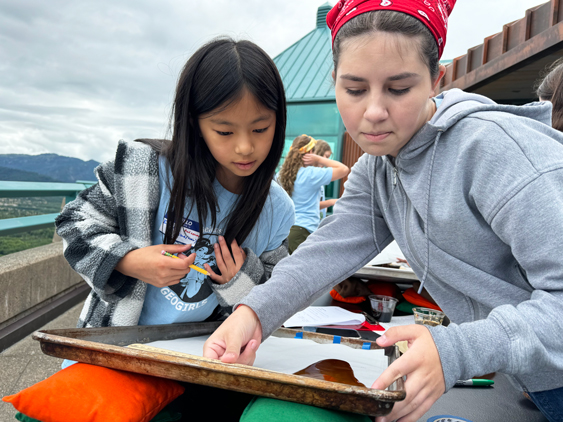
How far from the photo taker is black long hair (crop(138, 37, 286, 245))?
1.07m

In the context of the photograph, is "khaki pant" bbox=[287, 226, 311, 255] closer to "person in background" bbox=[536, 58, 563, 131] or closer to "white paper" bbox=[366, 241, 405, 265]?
"white paper" bbox=[366, 241, 405, 265]

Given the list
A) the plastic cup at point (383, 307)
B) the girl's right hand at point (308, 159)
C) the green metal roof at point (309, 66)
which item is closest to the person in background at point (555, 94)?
the plastic cup at point (383, 307)

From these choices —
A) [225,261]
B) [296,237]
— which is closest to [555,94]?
[225,261]

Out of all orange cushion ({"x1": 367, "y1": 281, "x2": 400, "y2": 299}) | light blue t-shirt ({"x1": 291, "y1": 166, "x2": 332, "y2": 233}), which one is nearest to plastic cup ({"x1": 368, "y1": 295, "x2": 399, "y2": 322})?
orange cushion ({"x1": 367, "y1": 281, "x2": 400, "y2": 299})

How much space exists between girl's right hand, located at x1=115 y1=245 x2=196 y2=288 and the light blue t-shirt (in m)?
3.09

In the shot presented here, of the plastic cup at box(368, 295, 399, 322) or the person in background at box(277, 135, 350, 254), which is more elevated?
the person in background at box(277, 135, 350, 254)

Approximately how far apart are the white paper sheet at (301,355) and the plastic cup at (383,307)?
67 centimetres

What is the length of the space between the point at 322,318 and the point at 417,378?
0.81m

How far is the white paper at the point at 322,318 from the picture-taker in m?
1.29

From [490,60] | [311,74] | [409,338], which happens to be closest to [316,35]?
[311,74]

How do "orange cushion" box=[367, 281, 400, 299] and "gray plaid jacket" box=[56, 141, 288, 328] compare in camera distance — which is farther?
"orange cushion" box=[367, 281, 400, 299]

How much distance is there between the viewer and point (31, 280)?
251 cm

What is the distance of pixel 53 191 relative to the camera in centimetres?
311

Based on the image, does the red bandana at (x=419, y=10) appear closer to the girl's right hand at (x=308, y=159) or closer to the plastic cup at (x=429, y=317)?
the plastic cup at (x=429, y=317)
